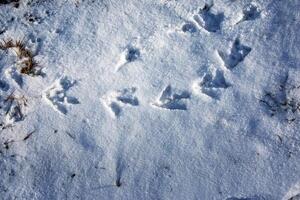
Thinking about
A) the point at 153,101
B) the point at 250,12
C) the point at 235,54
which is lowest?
the point at 153,101

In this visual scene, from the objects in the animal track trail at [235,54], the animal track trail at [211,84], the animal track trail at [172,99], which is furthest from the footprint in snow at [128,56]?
the animal track trail at [235,54]

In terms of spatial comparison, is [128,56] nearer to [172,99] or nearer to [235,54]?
[172,99]

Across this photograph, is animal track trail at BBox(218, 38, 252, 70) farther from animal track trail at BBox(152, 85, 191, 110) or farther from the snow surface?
animal track trail at BBox(152, 85, 191, 110)

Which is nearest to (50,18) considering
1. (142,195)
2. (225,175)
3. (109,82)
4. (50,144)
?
(109,82)

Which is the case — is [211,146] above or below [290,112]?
below

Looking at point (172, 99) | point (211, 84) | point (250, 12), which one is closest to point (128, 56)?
point (172, 99)

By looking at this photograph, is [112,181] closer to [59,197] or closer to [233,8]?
[59,197]

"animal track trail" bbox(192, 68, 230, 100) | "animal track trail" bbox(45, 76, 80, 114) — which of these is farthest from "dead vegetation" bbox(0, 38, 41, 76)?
"animal track trail" bbox(192, 68, 230, 100)
